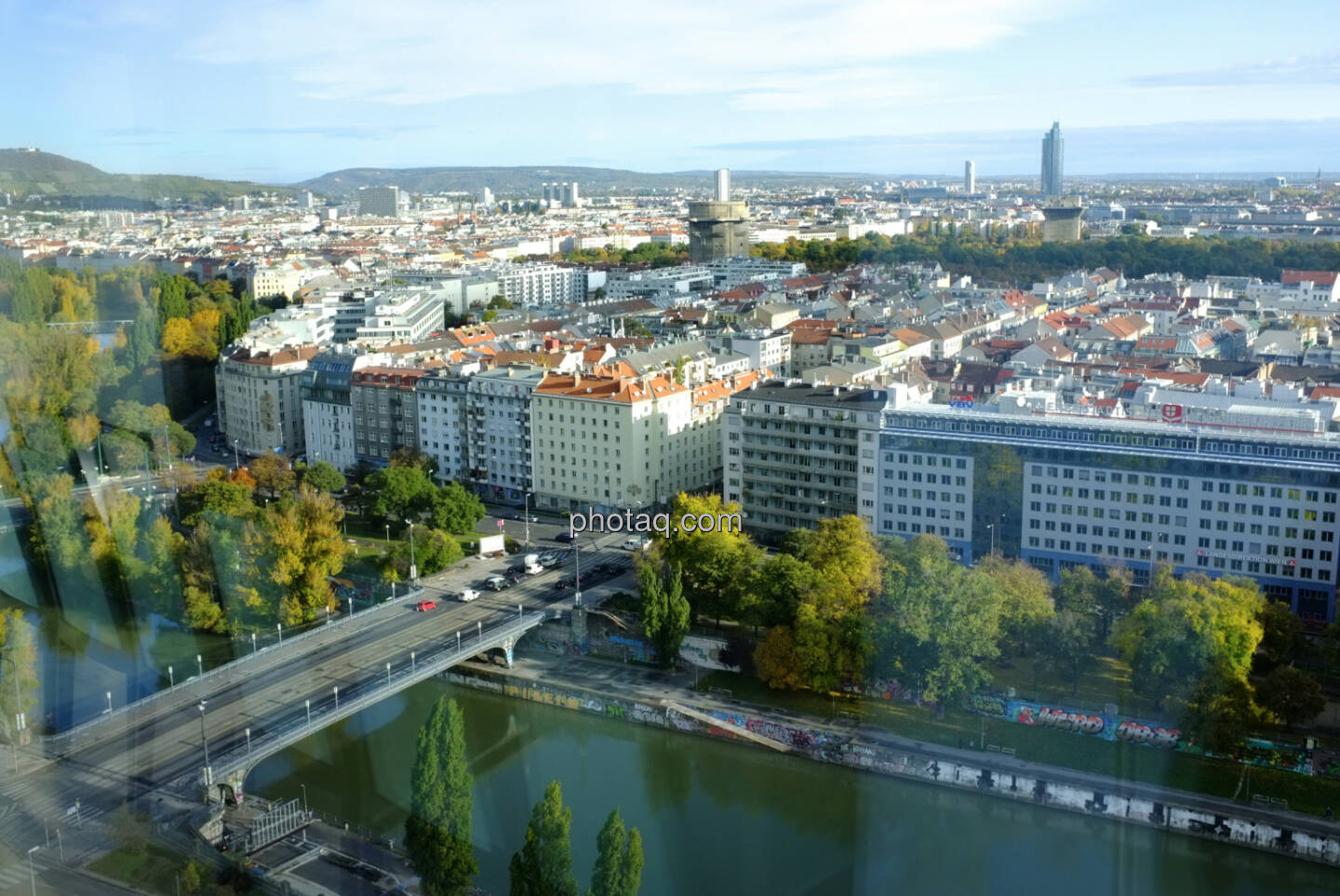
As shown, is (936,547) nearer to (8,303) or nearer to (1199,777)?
(1199,777)

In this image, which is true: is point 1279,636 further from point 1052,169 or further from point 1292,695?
point 1052,169

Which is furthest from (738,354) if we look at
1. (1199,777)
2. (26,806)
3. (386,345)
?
(26,806)

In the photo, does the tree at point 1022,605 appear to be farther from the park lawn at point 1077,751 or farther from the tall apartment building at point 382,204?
the tall apartment building at point 382,204

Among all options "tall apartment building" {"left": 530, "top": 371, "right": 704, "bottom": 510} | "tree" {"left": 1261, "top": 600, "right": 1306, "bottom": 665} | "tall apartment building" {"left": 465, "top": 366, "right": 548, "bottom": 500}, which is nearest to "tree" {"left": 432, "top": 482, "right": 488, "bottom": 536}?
"tall apartment building" {"left": 530, "top": 371, "right": 704, "bottom": 510}

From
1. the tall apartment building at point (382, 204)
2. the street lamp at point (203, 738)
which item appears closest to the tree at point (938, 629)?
the street lamp at point (203, 738)

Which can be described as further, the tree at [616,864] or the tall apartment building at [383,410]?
the tall apartment building at [383,410]

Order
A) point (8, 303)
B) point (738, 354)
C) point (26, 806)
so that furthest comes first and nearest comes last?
point (738, 354) < point (8, 303) < point (26, 806)

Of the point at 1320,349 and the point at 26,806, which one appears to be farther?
the point at 1320,349
